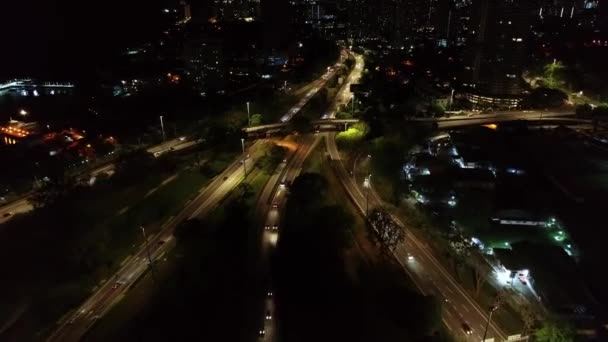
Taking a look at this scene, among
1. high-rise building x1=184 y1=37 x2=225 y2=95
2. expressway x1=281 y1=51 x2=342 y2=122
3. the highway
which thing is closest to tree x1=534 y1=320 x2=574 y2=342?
the highway

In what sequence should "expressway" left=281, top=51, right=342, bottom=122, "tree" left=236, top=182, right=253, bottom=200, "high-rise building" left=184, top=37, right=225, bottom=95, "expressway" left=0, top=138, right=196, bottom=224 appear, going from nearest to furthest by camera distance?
"expressway" left=0, top=138, right=196, bottom=224
"tree" left=236, top=182, right=253, bottom=200
"expressway" left=281, top=51, right=342, bottom=122
"high-rise building" left=184, top=37, right=225, bottom=95

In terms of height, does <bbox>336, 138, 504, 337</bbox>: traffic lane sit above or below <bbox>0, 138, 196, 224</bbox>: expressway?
below

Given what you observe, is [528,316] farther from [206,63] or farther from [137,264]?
[206,63]

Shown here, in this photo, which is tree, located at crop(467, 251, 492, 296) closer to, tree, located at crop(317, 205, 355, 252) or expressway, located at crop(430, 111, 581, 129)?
tree, located at crop(317, 205, 355, 252)

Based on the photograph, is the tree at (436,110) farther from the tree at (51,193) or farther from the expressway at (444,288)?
the tree at (51,193)

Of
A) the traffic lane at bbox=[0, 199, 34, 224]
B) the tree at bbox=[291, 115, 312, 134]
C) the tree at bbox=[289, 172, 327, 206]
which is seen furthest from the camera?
the tree at bbox=[291, 115, 312, 134]

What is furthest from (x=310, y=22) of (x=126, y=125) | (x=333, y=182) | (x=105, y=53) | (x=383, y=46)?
(x=333, y=182)
